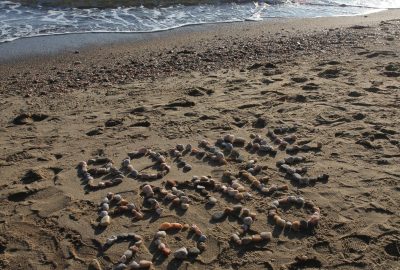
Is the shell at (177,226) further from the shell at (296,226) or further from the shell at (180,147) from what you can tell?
the shell at (180,147)

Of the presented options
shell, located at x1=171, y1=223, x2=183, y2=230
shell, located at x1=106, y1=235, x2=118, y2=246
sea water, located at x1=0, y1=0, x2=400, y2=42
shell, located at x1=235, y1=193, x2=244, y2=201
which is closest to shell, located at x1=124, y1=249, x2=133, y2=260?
shell, located at x1=106, y1=235, x2=118, y2=246

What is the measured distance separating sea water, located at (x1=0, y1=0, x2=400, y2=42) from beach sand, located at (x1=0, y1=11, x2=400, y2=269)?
183cm

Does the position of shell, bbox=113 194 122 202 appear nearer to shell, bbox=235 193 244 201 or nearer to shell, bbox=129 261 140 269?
shell, bbox=129 261 140 269

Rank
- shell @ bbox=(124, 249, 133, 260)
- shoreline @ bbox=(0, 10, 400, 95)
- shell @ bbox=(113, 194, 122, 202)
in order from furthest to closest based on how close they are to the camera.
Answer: shoreline @ bbox=(0, 10, 400, 95), shell @ bbox=(113, 194, 122, 202), shell @ bbox=(124, 249, 133, 260)

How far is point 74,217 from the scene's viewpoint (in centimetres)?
413

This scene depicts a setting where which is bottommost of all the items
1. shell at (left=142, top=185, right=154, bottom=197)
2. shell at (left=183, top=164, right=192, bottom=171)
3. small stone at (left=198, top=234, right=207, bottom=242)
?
small stone at (left=198, top=234, right=207, bottom=242)

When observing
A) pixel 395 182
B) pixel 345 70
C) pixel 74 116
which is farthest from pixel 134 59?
pixel 395 182

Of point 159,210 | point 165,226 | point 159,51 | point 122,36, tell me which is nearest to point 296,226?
point 165,226

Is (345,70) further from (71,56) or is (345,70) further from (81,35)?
(81,35)

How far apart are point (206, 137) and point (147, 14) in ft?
26.4

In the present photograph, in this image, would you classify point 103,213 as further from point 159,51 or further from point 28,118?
point 159,51

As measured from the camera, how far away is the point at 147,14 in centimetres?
1263

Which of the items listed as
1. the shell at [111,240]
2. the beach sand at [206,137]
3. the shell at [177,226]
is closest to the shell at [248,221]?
the beach sand at [206,137]

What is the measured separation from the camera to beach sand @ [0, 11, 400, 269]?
375cm
